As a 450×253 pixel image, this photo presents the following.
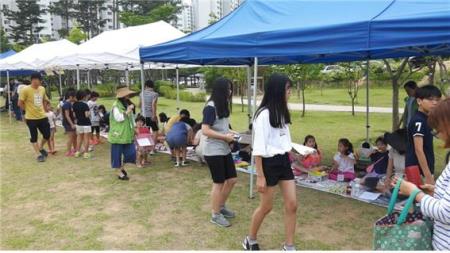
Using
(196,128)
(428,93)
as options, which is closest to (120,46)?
(196,128)

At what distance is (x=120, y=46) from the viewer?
845 cm

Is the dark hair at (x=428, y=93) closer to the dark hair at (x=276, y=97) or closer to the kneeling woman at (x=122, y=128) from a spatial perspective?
the dark hair at (x=276, y=97)

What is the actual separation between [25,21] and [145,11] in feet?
54.7

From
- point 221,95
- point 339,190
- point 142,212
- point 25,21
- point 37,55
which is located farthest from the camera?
point 25,21

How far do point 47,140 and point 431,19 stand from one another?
22.6ft

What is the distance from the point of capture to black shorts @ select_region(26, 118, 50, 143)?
25.0ft

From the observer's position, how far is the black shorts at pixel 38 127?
7.61 m

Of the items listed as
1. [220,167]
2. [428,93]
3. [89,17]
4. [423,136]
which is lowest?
[220,167]

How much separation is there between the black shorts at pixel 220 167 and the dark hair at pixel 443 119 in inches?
94.6

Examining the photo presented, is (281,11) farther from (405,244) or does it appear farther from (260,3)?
(405,244)

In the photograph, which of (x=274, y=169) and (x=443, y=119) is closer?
(x=443, y=119)

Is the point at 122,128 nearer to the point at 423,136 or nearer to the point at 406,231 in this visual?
the point at 423,136

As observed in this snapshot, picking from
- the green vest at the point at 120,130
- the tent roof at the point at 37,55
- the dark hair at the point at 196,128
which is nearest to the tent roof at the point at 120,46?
the dark hair at the point at 196,128

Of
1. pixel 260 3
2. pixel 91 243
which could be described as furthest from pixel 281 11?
pixel 91 243
